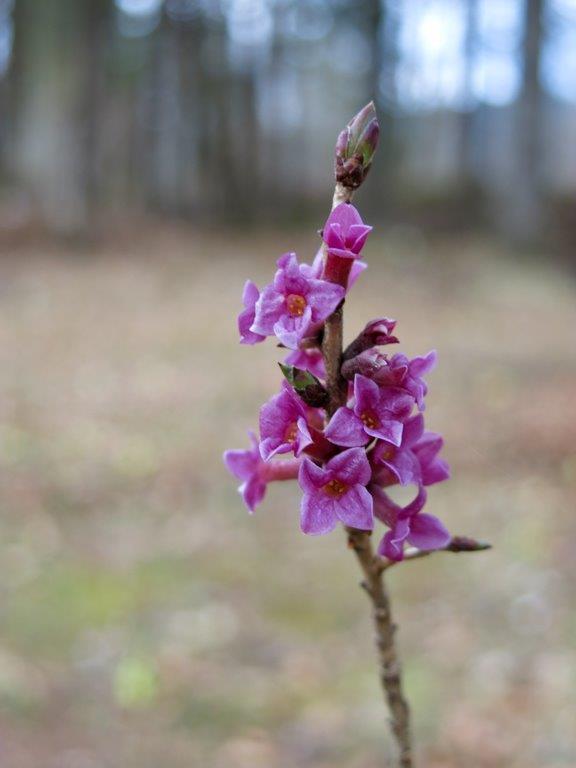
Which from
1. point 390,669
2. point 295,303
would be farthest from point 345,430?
point 390,669

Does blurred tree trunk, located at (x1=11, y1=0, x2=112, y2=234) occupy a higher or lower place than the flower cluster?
higher

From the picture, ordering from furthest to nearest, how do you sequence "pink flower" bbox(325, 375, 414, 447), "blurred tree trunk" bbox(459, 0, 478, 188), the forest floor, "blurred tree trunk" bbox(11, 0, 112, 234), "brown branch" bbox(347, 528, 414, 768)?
"blurred tree trunk" bbox(459, 0, 478, 188) < "blurred tree trunk" bbox(11, 0, 112, 234) < the forest floor < "brown branch" bbox(347, 528, 414, 768) < "pink flower" bbox(325, 375, 414, 447)

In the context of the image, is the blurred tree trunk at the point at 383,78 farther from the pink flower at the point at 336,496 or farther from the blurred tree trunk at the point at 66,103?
the pink flower at the point at 336,496

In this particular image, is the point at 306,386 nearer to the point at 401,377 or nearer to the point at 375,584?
the point at 401,377

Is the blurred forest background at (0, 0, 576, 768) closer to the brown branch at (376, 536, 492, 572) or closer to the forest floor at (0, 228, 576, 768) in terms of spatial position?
the forest floor at (0, 228, 576, 768)

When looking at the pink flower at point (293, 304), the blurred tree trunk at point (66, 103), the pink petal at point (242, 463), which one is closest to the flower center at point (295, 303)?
the pink flower at point (293, 304)

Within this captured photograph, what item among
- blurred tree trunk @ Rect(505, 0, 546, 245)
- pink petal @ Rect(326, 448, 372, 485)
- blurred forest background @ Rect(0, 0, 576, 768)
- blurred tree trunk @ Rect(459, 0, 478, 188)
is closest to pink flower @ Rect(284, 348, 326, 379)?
pink petal @ Rect(326, 448, 372, 485)
